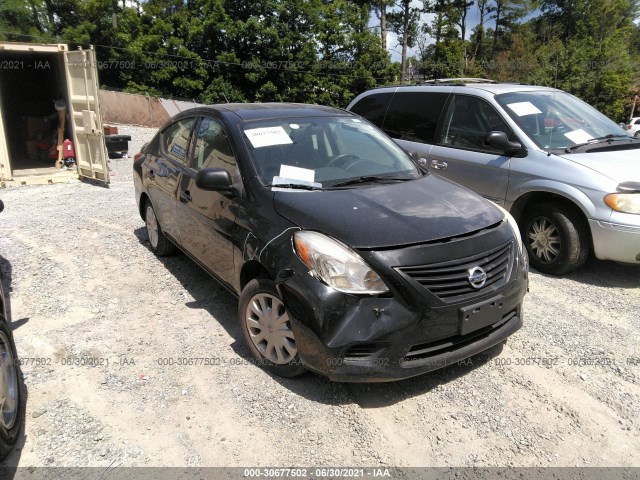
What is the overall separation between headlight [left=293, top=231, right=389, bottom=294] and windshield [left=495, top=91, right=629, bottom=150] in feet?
10.6

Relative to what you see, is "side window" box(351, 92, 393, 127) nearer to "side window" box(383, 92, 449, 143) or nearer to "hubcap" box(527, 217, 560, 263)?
"side window" box(383, 92, 449, 143)

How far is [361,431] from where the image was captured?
273 centimetres

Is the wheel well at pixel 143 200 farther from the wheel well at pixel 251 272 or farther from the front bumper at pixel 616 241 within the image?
the front bumper at pixel 616 241

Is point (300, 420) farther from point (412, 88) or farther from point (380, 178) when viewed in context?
point (412, 88)

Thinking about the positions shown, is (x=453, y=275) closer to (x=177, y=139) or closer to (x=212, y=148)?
(x=212, y=148)

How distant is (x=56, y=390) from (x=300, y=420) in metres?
1.62

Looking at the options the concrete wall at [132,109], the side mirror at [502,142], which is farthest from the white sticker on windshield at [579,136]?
the concrete wall at [132,109]

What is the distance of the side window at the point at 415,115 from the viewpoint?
5.91m

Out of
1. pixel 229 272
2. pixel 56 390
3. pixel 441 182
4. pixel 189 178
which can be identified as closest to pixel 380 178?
pixel 441 182

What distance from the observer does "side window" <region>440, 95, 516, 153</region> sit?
530 centimetres

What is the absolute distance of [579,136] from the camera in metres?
5.14

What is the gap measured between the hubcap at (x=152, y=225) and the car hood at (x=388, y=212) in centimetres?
250

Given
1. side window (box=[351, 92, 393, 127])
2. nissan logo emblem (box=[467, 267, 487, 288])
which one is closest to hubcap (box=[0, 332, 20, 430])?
→ nissan logo emblem (box=[467, 267, 487, 288])

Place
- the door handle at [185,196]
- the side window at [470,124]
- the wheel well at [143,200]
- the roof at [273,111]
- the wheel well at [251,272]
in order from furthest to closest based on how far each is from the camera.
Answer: the wheel well at [143,200] < the side window at [470,124] < the door handle at [185,196] < the roof at [273,111] < the wheel well at [251,272]
